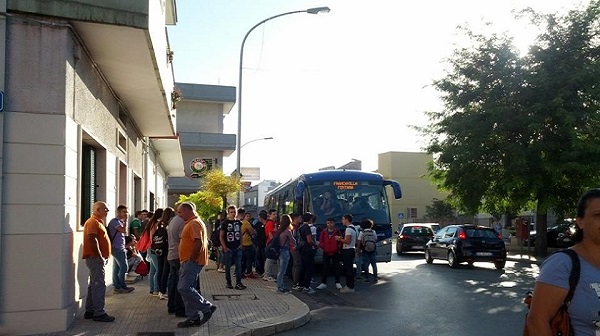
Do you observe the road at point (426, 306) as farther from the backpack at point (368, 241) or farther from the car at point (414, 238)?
the car at point (414, 238)

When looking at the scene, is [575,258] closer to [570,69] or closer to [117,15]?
[117,15]

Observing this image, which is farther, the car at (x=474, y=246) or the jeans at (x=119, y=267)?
the car at (x=474, y=246)

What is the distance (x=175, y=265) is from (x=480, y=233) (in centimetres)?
1310

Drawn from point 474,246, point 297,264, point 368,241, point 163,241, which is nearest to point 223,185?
point 474,246

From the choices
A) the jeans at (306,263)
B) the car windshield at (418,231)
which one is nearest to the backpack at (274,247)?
the jeans at (306,263)

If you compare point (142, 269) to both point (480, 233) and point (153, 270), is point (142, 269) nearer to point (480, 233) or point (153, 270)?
point (153, 270)

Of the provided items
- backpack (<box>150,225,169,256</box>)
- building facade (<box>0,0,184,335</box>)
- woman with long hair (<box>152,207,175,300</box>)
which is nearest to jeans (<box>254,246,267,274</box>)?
woman with long hair (<box>152,207,175,300</box>)

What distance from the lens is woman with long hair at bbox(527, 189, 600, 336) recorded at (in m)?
3.29

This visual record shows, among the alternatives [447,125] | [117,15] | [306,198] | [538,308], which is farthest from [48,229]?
[447,125]

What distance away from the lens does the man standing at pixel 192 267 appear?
9133 mm

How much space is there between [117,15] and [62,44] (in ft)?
2.77

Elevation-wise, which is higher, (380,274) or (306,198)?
(306,198)

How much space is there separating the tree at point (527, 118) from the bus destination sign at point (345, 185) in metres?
7.27

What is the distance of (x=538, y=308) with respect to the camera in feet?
11.0
